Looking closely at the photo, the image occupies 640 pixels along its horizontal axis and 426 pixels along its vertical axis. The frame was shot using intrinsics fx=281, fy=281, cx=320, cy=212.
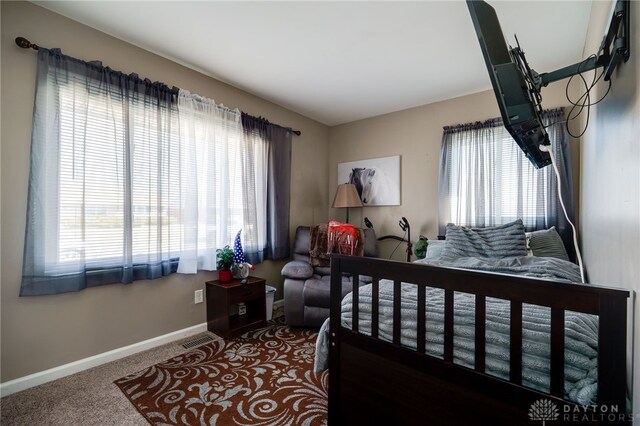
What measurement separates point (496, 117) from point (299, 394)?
3.05m

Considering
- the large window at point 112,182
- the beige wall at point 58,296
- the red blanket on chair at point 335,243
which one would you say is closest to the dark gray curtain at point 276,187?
the red blanket on chair at point 335,243

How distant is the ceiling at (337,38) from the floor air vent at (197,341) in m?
2.45

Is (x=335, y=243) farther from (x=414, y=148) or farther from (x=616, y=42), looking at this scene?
(x=616, y=42)

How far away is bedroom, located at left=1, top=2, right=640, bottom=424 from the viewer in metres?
1.02

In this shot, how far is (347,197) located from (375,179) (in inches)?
19.6

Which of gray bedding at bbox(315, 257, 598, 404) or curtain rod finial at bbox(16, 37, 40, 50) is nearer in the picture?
gray bedding at bbox(315, 257, 598, 404)

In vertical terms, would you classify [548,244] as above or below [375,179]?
below

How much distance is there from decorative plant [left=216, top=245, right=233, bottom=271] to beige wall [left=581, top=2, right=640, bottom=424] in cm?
258

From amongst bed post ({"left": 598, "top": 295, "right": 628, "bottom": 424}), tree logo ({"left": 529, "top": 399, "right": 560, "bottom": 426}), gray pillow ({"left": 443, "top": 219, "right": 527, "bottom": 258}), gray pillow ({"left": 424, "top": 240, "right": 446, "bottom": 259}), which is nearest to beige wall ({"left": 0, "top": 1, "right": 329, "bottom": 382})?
gray pillow ({"left": 424, "top": 240, "right": 446, "bottom": 259})

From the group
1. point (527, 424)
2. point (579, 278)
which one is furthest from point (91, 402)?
point (579, 278)

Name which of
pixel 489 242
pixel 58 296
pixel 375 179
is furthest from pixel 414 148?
pixel 58 296

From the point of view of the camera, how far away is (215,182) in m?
2.72

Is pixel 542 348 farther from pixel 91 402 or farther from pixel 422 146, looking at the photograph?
pixel 422 146

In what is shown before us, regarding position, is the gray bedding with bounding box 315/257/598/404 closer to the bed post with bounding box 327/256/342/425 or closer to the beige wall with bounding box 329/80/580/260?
the bed post with bounding box 327/256/342/425
